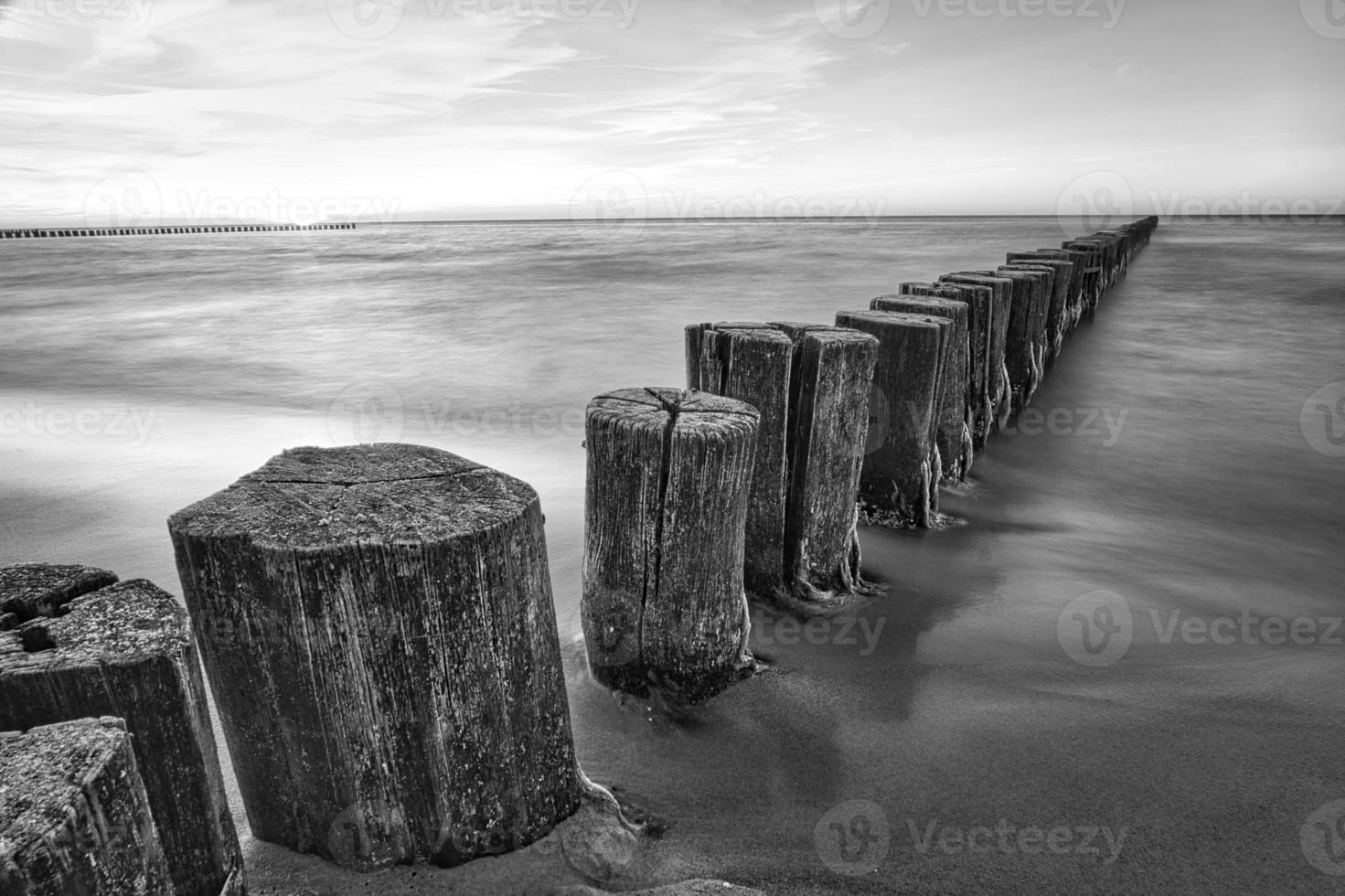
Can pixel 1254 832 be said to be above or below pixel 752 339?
below

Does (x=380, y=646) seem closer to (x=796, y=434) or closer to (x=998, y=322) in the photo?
(x=796, y=434)

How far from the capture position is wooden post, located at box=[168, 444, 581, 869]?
4.78 feet

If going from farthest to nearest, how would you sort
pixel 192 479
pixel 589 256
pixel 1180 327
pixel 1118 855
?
pixel 589 256 < pixel 1180 327 < pixel 192 479 < pixel 1118 855

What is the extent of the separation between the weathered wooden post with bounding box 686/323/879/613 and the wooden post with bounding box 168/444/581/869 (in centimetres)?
137

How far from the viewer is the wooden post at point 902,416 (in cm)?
362

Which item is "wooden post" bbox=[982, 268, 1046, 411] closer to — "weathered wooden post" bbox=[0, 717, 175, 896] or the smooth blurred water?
the smooth blurred water

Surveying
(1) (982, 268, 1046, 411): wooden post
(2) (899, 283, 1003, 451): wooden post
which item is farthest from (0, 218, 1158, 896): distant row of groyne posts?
(1) (982, 268, 1046, 411): wooden post

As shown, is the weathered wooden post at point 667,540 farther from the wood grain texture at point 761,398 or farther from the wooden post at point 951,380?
the wooden post at point 951,380

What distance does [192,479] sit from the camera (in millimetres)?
5594

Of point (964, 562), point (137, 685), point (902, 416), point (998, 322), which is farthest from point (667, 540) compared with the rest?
point (998, 322)

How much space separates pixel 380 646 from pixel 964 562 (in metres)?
2.95

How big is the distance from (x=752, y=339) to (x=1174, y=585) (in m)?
2.49

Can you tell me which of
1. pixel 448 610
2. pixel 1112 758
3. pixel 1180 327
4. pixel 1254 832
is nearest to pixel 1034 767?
pixel 1112 758

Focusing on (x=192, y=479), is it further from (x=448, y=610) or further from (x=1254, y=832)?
(x=1254, y=832)
